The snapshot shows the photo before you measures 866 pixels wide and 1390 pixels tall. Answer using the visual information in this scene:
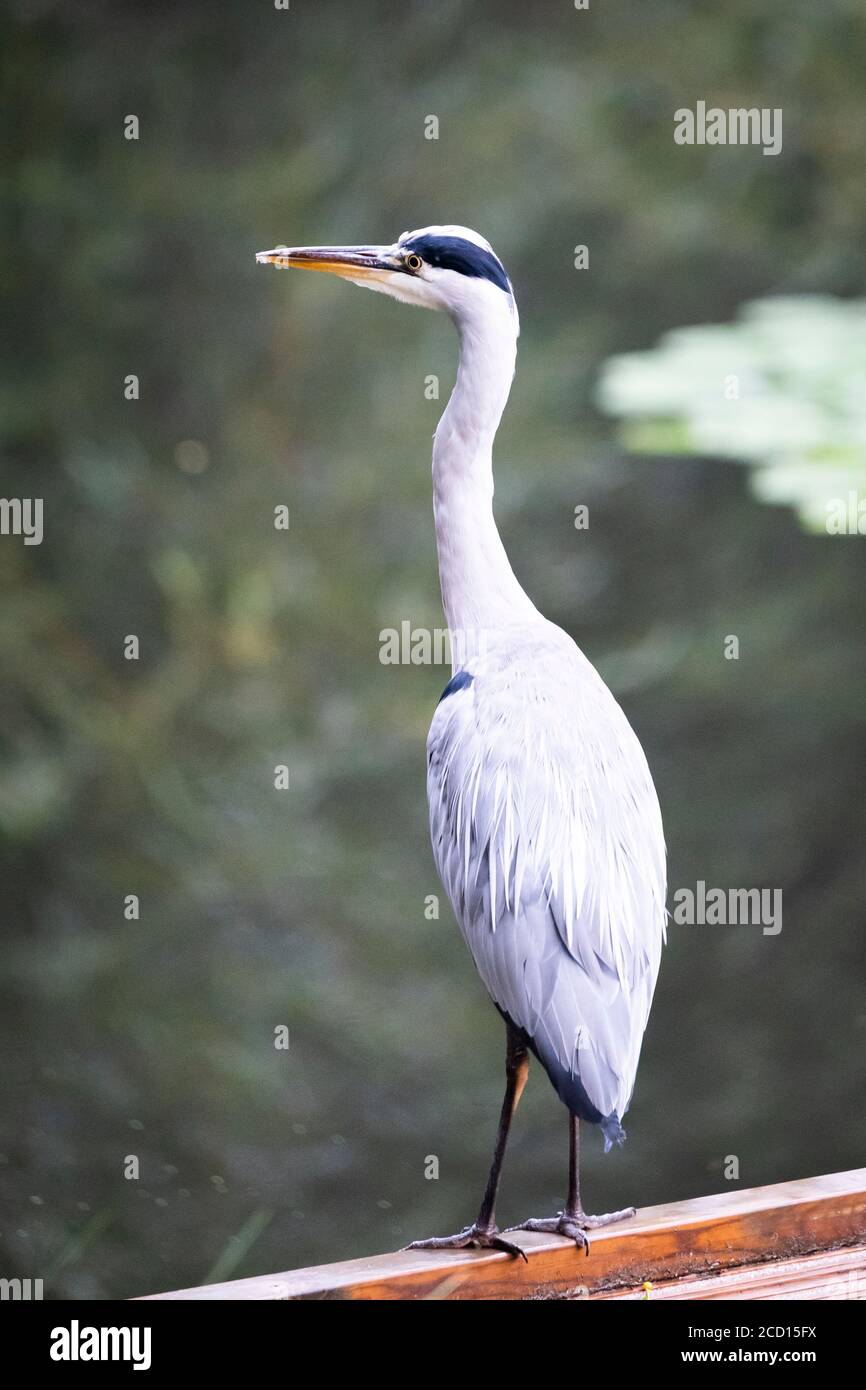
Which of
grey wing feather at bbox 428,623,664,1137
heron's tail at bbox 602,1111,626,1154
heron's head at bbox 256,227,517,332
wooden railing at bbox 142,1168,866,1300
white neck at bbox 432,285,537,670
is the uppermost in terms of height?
heron's head at bbox 256,227,517,332

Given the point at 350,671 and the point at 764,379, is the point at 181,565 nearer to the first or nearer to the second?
the point at 350,671

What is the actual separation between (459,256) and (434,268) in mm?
38

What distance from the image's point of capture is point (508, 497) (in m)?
3.50

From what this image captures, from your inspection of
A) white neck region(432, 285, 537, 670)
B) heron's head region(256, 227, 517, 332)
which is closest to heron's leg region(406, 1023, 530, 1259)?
white neck region(432, 285, 537, 670)

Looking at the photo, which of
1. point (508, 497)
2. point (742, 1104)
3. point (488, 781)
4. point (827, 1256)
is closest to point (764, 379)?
point (488, 781)

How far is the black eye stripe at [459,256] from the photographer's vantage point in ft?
5.99

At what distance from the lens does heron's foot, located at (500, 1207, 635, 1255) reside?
1560mm

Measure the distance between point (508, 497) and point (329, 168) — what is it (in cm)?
88

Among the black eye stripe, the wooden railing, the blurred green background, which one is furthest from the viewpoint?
the blurred green background

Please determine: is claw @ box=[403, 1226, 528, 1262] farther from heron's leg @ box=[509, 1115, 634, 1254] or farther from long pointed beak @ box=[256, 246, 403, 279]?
long pointed beak @ box=[256, 246, 403, 279]

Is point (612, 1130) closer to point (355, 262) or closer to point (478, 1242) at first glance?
point (478, 1242)

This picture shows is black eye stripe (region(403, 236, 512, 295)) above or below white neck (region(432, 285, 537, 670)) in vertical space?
above

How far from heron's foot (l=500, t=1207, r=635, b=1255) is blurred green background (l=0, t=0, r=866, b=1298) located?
6.16ft

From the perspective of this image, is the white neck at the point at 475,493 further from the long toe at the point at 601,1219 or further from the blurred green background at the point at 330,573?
the blurred green background at the point at 330,573
